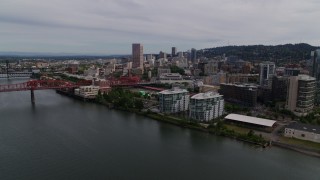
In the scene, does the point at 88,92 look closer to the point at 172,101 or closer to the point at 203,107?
the point at 172,101

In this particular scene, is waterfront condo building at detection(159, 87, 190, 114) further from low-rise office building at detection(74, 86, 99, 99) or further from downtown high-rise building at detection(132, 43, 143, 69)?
downtown high-rise building at detection(132, 43, 143, 69)

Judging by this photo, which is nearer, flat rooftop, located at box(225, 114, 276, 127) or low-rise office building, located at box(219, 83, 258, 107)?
flat rooftop, located at box(225, 114, 276, 127)

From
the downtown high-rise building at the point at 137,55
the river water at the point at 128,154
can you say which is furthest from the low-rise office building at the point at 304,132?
the downtown high-rise building at the point at 137,55

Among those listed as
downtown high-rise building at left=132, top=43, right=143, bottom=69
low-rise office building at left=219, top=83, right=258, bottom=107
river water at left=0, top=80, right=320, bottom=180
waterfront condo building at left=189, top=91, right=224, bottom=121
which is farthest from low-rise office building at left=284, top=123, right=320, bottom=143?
downtown high-rise building at left=132, top=43, right=143, bottom=69

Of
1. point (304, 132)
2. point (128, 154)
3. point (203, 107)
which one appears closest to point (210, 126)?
point (203, 107)

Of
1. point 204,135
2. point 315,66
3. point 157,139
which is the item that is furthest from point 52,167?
point 315,66

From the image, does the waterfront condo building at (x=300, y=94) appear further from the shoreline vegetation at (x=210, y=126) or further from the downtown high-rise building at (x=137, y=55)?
the downtown high-rise building at (x=137, y=55)
